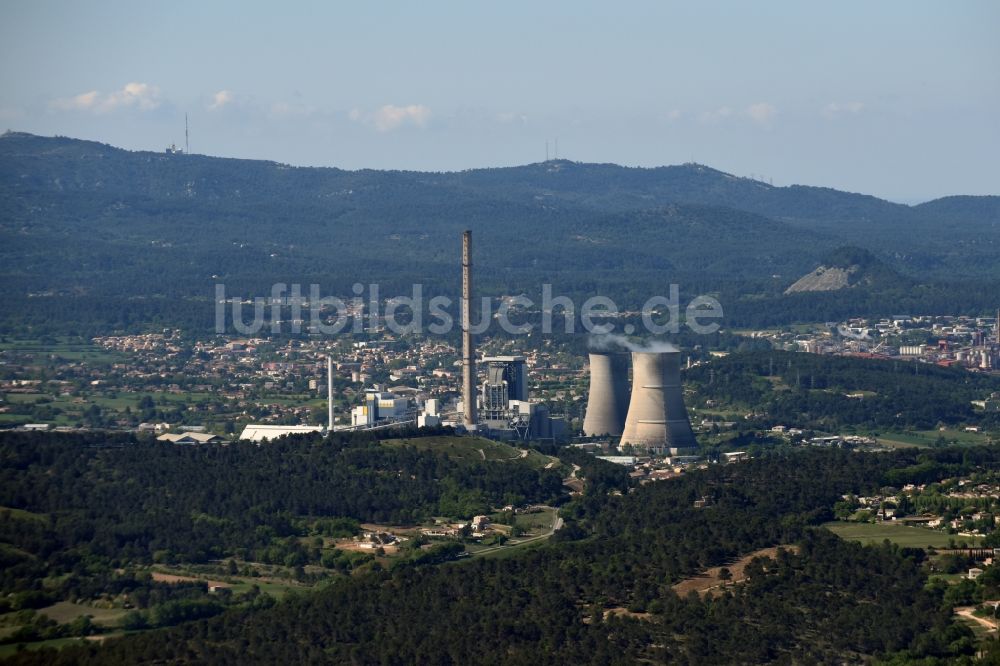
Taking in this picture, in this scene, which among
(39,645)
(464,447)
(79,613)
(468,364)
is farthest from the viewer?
(468,364)

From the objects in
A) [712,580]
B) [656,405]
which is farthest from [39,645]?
[656,405]

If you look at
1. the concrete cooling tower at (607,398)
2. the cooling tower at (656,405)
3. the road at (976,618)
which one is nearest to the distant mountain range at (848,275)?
the concrete cooling tower at (607,398)

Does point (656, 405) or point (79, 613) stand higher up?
point (656, 405)

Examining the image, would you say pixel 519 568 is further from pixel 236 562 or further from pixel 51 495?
pixel 51 495

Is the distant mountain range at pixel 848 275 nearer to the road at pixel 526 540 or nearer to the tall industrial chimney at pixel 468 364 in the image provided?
the tall industrial chimney at pixel 468 364

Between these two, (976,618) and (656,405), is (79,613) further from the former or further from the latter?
(656,405)

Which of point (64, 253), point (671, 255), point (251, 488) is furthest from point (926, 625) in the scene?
point (671, 255)

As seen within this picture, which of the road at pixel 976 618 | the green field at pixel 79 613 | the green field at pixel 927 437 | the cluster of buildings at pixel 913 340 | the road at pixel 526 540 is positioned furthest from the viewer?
the cluster of buildings at pixel 913 340

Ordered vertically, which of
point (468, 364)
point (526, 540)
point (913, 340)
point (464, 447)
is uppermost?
point (468, 364)
